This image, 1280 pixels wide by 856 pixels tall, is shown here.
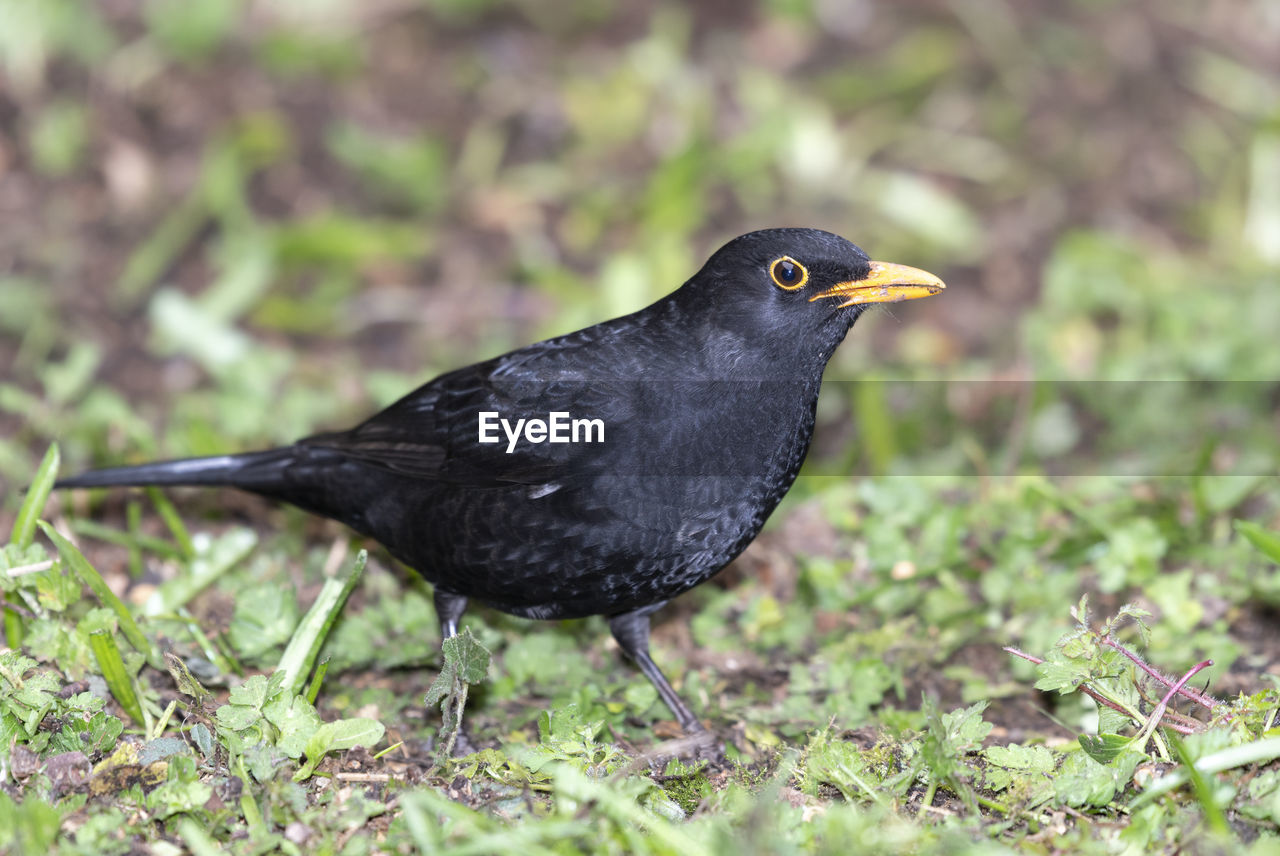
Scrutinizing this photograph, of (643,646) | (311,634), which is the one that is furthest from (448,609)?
(643,646)

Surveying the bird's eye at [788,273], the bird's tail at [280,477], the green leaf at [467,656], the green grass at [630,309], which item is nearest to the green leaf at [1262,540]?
the green grass at [630,309]

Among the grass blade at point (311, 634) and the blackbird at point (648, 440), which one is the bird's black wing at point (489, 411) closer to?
the blackbird at point (648, 440)

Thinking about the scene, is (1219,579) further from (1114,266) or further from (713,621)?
(1114,266)

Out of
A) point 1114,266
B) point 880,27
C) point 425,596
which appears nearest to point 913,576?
point 425,596

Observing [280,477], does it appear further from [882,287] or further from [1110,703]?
[1110,703]

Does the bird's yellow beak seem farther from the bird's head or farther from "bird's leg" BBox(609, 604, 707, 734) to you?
"bird's leg" BBox(609, 604, 707, 734)
